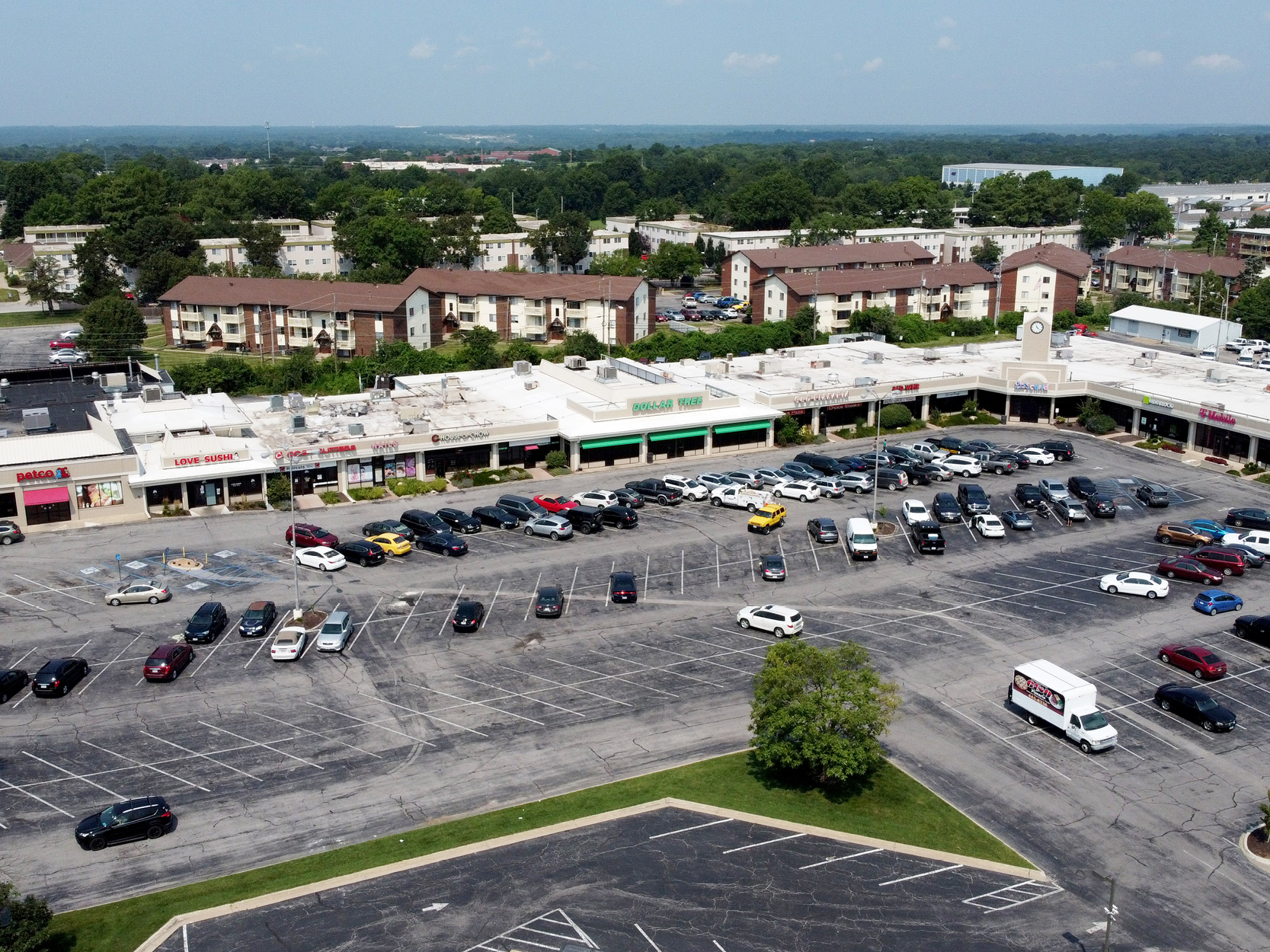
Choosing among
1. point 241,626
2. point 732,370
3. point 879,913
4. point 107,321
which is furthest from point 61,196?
point 879,913

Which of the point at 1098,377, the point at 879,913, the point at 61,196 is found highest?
the point at 61,196

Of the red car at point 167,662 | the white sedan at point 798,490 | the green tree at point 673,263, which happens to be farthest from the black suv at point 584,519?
the green tree at point 673,263

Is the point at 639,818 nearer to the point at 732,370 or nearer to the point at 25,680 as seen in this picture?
the point at 25,680

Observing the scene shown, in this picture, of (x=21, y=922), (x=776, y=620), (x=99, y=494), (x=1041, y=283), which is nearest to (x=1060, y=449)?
(x=776, y=620)

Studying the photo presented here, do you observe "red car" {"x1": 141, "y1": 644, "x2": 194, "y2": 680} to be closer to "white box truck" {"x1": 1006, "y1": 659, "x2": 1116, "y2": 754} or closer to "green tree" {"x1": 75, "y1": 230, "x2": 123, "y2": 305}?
"white box truck" {"x1": 1006, "y1": 659, "x2": 1116, "y2": 754}

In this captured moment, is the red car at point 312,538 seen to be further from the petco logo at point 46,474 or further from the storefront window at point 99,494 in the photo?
the petco logo at point 46,474

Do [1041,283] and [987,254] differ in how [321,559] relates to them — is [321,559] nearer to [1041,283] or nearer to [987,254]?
[1041,283]
